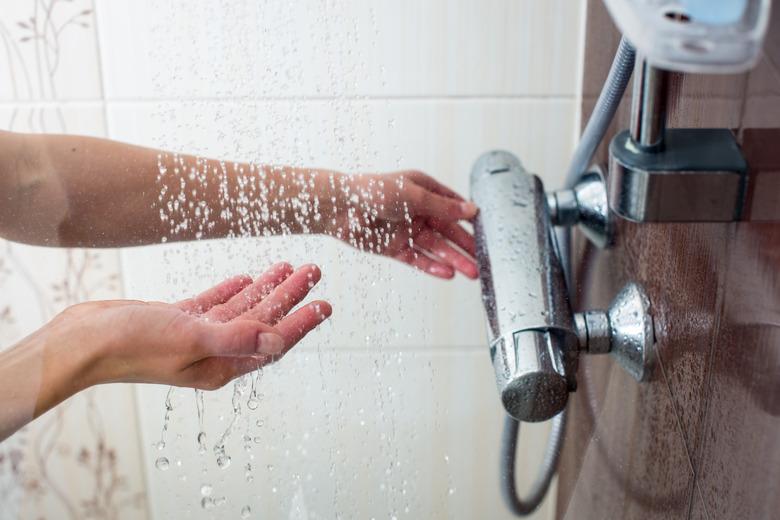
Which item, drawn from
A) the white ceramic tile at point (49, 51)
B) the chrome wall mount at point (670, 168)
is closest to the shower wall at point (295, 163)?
the white ceramic tile at point (49, 51)

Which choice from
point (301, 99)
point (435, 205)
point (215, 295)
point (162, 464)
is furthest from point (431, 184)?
point (162, 464)

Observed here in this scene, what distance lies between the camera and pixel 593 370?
662 millimetres

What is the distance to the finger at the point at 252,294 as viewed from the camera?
0.58m

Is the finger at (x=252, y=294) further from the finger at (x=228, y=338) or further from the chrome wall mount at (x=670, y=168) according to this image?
the chrome wall mount at (x=670, y=168)

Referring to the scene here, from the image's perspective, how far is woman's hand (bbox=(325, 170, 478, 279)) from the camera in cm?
71

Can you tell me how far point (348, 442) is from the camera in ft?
2.48

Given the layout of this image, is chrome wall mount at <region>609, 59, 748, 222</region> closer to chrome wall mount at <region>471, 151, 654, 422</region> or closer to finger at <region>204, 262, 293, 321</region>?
chrome wall mount at <region>471, 151, 654, 422</region>

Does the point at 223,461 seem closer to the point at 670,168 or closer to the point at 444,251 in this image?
the point at 444,251

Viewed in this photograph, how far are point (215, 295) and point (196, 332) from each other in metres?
0.08

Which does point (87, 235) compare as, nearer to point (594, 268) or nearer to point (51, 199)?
point (51, 199)

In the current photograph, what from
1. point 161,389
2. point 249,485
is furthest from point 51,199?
point 249,485

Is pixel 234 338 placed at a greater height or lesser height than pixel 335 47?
lesser

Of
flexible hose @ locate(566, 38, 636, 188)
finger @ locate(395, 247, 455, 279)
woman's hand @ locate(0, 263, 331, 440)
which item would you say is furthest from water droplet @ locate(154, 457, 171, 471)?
flexible hose @ locate(566, 38, 636, 188)

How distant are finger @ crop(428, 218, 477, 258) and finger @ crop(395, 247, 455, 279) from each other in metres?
0.03
